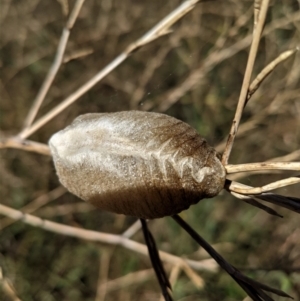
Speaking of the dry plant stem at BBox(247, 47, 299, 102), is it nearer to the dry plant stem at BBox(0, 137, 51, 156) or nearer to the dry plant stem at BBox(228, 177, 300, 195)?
the dry plant stem at BBox(228, 177, 300, 195)

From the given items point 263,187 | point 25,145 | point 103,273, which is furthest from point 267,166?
point 103,273

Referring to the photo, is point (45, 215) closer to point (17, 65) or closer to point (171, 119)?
point (17, 65)

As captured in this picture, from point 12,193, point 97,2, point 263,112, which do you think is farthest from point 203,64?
point 12,193

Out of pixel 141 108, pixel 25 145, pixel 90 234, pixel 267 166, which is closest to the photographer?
pixel 267 166

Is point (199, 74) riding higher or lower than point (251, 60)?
lower

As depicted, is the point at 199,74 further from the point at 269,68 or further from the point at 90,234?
the point at 269,68

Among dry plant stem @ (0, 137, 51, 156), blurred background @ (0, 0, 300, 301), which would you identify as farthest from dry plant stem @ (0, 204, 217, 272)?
blurred background @ (0, 0, 300, 301)

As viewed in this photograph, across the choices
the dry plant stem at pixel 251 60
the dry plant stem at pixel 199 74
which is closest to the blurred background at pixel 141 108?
the dry plant stem at pixel 199 74
